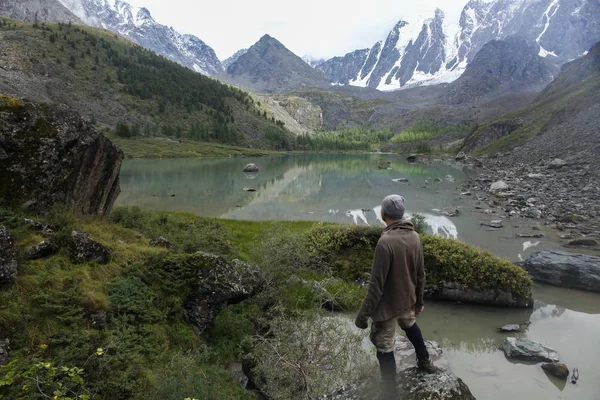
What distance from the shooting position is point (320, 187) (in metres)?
60.6

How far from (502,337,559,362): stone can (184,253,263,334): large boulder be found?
7.67m

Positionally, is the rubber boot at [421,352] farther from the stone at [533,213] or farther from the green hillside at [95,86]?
the green hillside at [95,86]

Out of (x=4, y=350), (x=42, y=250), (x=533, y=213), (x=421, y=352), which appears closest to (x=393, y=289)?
(x=421, y=352)

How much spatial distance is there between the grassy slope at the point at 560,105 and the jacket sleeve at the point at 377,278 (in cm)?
11025

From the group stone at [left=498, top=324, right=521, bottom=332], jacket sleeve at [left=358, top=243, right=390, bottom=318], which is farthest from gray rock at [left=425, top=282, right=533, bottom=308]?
jacket sleeve at [left=358, top=243, right=390, bottom=318]

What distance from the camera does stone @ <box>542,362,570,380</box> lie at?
9125 mm

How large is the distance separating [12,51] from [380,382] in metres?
205

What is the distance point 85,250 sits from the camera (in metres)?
8.81

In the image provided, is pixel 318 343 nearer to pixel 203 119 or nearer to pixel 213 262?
pixel 213 262

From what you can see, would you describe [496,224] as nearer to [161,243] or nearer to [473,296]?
[473,296]

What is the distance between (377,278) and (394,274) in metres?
0.36

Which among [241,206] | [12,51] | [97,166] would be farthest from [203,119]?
[97,166]

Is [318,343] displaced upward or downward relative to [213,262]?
downward

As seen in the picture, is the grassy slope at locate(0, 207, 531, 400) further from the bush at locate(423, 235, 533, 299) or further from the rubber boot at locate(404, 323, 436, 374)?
the rubber boot at locate(404, 323, 436, 374)
